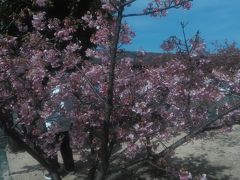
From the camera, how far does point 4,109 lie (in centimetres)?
782

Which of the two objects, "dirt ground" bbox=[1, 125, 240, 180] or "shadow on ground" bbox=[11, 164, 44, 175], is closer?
"dirt ground" bbox=[1, 125, 240, 180]

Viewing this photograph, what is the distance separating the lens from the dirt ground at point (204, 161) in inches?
395

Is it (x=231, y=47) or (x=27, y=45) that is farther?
(x=231, y=47)

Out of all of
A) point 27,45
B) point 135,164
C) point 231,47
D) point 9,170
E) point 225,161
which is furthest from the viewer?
point 231,47

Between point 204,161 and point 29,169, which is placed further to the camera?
point 29,169

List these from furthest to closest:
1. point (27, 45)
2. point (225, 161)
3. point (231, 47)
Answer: point (231, 47) < point (225, 161) < point (27, 45)

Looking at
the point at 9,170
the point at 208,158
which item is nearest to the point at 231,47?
the point at 208,158

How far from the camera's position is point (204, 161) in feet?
35.4

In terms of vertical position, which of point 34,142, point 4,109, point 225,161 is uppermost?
point 4,109

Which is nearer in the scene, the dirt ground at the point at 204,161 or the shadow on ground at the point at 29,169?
the dirt ground at the point at 204,161

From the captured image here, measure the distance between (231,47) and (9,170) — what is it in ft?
31.0

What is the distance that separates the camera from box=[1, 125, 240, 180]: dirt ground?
10.0m

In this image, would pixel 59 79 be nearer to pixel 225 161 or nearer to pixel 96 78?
pixel 96 78

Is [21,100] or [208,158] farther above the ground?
[21,100]
